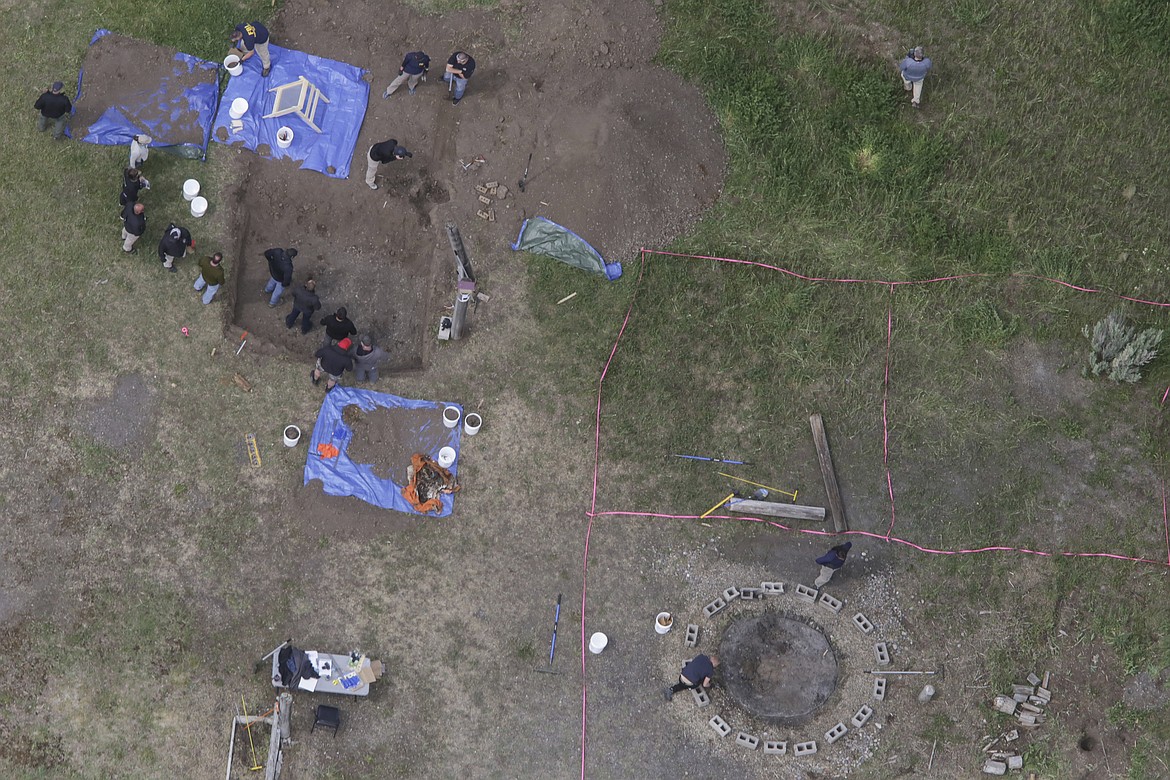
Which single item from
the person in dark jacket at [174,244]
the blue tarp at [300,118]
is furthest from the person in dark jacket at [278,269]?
the blue tarp at [300,118]

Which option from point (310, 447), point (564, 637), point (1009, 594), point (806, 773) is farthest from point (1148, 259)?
point (310, 447)

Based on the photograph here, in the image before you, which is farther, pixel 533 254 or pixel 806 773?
pixel 533 254

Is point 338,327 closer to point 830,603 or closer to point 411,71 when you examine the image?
point 411,71

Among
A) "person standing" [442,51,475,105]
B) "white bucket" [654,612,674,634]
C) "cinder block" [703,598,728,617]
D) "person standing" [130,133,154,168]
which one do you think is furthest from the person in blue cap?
"cinder block" [703,598,728,617]

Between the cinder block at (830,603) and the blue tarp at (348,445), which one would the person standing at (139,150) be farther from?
the cinder block at (830,603)

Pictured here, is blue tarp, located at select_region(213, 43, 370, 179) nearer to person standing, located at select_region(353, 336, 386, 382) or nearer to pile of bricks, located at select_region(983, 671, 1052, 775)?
person standing, located at select_region(353, 336, 386, 382)

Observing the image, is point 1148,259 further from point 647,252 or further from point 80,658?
point 80,658

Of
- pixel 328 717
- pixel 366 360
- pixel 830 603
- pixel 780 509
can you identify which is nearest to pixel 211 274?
pixel 366 360
